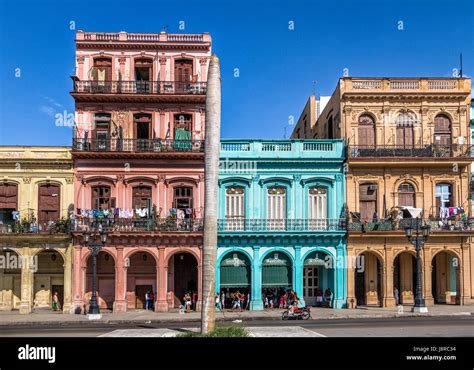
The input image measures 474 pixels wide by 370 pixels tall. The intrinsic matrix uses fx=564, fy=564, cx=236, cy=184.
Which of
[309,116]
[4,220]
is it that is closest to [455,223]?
[309,116]

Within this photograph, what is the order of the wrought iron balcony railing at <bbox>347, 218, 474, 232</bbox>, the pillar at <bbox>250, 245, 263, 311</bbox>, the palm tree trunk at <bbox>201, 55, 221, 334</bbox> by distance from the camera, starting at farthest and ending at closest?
the wrought iron balcony railing at <bbox>347, 218, 474, 232</bbox>
the pillar at <bbox>250, 245, 263, 311</bbox>
the palm tree trunk at <bbox>201, 55, 221, 334</bbox>

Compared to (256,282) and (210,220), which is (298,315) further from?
(210,220)

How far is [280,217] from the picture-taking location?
32375 millimetres

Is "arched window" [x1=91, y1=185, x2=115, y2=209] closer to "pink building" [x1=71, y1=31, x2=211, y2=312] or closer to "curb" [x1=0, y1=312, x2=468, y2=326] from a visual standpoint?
"pink building" [x1=71, y1=31, x2=211, y2=312]

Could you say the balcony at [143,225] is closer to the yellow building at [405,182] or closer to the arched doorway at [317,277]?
the arched doorway at [317,277]

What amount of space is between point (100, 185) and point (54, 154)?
320cm

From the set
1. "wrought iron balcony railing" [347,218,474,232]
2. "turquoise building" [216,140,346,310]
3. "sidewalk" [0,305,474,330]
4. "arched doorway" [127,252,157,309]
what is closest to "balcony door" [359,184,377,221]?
"wrought iron balcony railing" [347,218,474,232]

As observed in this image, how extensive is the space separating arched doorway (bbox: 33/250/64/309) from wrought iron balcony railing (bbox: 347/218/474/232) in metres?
16.8

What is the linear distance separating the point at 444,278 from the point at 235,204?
13.2 metres

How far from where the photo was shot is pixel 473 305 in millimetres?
31250

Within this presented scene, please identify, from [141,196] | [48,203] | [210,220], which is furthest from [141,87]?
[210,220]

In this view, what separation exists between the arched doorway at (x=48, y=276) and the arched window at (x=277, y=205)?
40.5 feet

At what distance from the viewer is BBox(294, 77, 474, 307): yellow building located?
31.9 m
